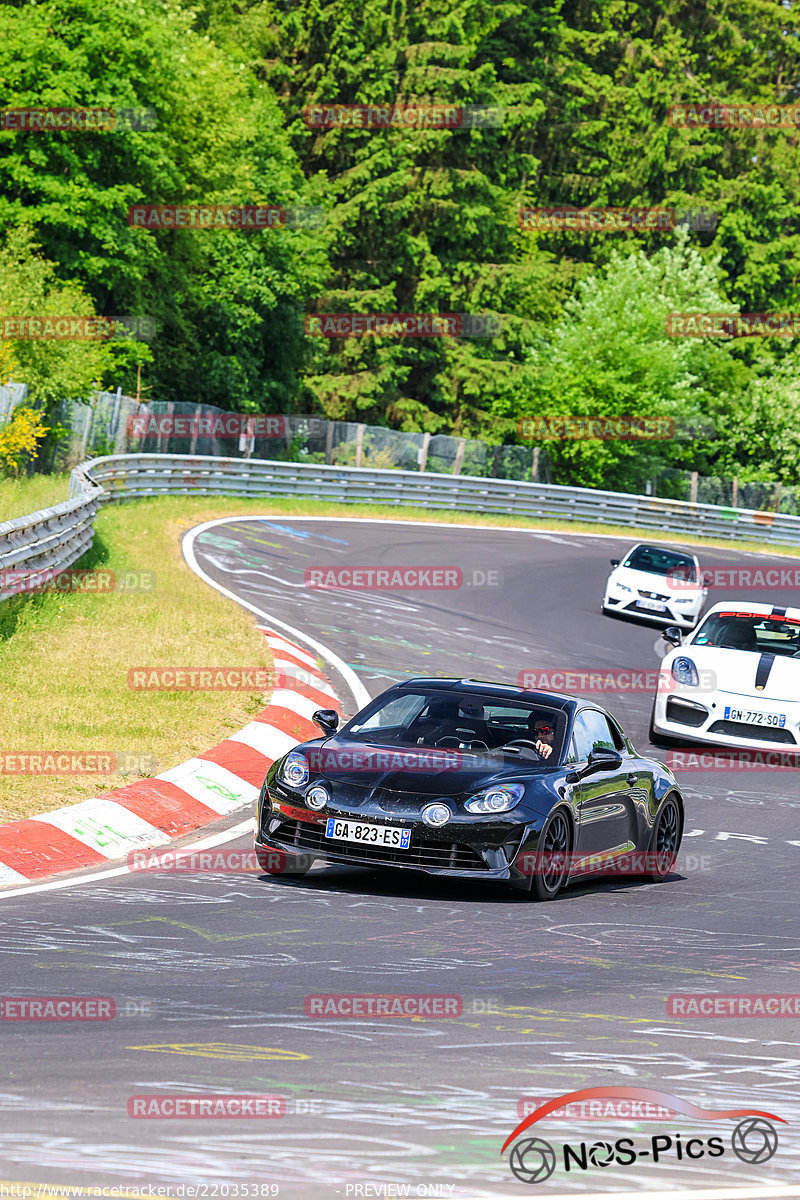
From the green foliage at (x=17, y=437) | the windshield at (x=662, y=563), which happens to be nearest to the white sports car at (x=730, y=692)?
the windshield at (x=662, y=563)

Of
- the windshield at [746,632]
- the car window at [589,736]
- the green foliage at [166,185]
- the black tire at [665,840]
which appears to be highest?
the green foliage at [166,185]

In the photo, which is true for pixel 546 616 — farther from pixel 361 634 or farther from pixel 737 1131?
pixel 737 1131

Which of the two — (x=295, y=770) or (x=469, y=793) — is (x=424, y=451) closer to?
(x=295, y=770)

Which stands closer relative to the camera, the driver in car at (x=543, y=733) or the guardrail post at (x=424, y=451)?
the driver in car at (x=543, y=733)

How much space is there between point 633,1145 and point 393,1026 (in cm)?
161

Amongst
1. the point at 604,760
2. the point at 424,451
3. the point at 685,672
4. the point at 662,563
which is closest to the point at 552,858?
the point at 604,760

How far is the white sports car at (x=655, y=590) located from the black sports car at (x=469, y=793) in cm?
1653

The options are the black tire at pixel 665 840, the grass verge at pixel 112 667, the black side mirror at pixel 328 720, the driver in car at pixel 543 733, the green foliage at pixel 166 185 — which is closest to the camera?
the driver in car at pixel 543 733

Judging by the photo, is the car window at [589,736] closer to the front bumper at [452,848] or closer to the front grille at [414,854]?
the front bumper at [452,848]

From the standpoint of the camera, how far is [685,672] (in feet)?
54.7

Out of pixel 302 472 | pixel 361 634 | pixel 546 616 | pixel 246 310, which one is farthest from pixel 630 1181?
pixel 246 310

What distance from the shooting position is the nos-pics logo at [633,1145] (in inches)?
190

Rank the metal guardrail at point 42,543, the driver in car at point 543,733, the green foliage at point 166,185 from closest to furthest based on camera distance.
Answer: the driver in car at point 543,733, the metal guardrail at point 42,543, the green foliage at point 166,185

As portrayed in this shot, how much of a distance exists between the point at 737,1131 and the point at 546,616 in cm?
2067
